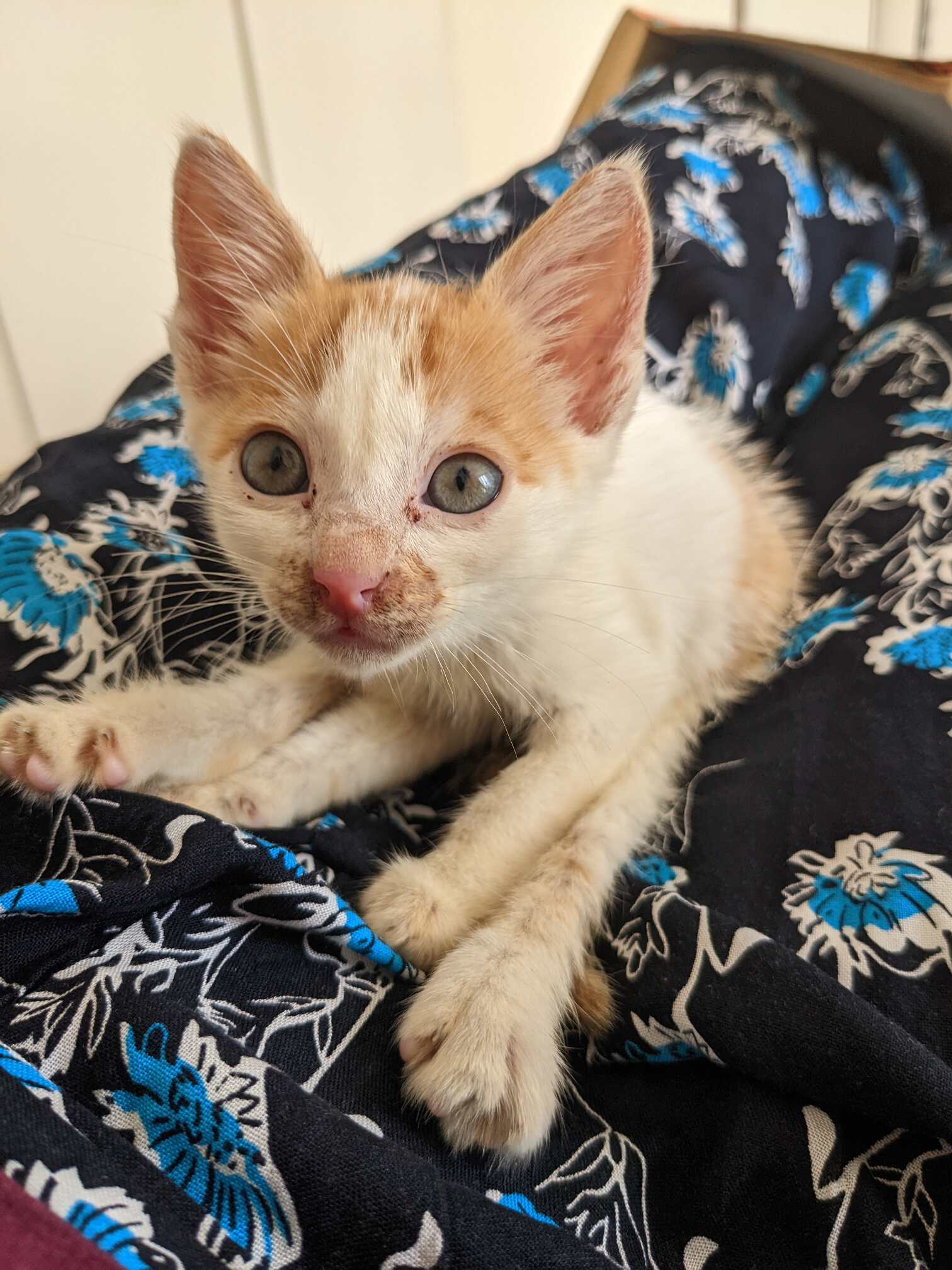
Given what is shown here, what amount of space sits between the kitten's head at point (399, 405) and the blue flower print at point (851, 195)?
1.05 metres

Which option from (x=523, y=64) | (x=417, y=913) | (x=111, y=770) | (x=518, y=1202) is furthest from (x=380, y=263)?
(x=523, y=64)

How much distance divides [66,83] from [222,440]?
1686 millimetres

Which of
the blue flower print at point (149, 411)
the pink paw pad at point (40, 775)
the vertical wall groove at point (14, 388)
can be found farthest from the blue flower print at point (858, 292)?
the vertical wall groove at point (14, 388)

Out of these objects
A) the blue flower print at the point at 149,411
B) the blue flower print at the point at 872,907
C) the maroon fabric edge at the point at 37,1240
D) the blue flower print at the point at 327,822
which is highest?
the blue flower print at the point at 149,411

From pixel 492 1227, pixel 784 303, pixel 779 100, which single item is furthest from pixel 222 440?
pixel 779 100

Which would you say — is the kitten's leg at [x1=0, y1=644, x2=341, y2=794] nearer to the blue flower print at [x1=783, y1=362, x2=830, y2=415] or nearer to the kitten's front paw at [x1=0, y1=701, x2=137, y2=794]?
the kitten's front paw at [x1=0, y1=701, x2=137, y2=794]

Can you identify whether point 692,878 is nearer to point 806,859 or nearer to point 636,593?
point 806,859

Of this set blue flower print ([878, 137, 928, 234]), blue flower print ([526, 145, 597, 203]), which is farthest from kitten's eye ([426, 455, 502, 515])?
blue flower print ([878, 137, 928, 234])

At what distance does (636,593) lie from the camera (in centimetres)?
107

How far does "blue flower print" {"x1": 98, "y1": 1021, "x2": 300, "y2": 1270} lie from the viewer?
0.54 metres

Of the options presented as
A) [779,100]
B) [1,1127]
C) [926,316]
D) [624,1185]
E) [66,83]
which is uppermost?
[66,83]

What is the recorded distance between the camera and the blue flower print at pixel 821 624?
43.3 inches

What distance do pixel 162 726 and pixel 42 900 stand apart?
27 cm

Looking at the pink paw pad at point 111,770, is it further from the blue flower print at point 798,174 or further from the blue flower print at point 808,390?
A: the blue flower print at point 798,174
